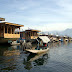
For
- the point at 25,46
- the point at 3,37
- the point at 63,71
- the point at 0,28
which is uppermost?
the point at 0,28

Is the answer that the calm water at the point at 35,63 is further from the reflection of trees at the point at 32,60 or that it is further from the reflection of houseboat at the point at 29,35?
the reflection of houseboat at the point at 29,35

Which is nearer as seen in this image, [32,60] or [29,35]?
[32,60]

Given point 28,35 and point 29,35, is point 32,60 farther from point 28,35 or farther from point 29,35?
point 28,35

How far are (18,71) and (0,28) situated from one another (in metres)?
25.0

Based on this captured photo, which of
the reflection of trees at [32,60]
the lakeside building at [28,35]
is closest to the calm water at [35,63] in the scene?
the reflection of trees at [32,60]

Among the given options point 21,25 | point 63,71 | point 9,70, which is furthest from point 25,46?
point 21,25

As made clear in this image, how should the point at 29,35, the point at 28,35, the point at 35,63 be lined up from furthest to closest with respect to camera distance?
the point at 28,35 < the point at 29,35 < the point at 35,63

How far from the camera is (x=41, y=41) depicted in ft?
74.3

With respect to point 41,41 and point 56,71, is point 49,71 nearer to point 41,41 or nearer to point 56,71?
point 56,71

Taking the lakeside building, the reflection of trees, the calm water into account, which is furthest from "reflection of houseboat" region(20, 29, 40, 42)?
the reflection of trees

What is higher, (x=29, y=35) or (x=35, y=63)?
(x=29, y=35)

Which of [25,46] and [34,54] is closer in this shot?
[34,54]

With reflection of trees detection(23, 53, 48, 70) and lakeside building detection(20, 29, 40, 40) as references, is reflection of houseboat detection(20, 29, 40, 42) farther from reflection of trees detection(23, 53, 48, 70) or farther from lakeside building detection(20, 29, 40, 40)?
reflection of trees detection(23, 53, 48, 70)

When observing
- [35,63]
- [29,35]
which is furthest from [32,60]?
[29,35]
